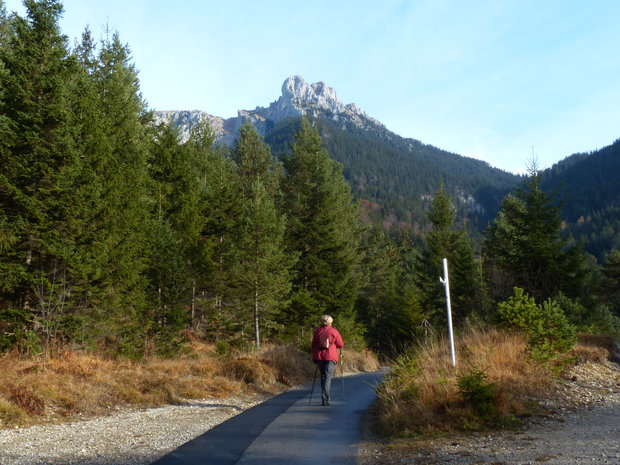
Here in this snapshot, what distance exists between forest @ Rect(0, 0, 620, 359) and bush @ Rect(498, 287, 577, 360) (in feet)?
0.56

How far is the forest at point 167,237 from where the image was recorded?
13.7 m

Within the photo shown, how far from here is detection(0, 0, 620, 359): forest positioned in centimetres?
1370

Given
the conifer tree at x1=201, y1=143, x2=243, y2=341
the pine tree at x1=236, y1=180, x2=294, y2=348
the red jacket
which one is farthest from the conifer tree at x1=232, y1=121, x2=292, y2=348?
the red jacket

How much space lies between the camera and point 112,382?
11.0 m

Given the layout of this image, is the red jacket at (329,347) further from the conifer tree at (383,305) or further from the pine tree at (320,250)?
the conifer tree at (383,305)

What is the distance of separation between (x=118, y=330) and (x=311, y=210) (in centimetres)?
1770

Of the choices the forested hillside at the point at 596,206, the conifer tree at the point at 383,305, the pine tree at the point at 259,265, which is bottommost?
the conifer tree at the point at 383,305

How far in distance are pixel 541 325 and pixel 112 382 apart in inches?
410

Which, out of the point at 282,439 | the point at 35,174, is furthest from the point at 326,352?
the point at 35,174

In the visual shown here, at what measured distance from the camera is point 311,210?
31.6 metres

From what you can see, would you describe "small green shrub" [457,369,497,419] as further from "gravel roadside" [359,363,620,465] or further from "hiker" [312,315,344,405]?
"hiker" [312,315,344,405]

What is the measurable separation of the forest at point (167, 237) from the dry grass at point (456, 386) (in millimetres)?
1747

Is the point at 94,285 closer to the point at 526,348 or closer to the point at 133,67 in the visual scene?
the point at 526,348

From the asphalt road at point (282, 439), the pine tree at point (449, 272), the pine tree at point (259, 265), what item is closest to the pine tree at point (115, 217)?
the pine tree at point (259, 265)
